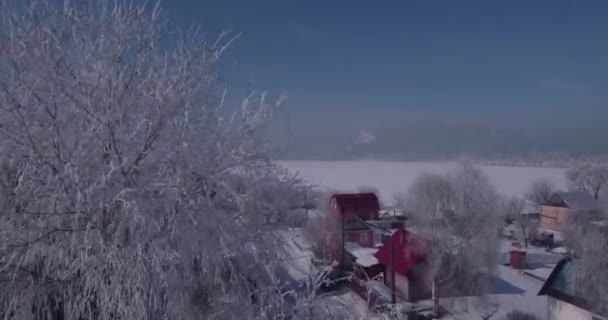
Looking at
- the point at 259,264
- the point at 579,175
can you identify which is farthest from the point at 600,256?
the point at 579,175

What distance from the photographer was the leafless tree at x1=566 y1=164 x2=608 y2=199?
4072 centimetres

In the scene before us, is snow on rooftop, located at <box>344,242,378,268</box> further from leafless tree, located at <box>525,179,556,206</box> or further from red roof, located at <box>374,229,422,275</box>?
leafless tree, located at <box>525,179,556,206</box>

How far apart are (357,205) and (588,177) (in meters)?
27.9

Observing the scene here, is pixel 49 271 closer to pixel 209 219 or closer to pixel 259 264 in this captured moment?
pixel 209 219

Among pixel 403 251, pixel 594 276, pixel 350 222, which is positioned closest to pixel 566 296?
pixel 594 276

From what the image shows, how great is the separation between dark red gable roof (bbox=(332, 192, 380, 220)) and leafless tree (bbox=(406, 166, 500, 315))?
13.4ft

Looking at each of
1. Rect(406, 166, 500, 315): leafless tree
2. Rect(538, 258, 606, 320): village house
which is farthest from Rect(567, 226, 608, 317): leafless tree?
Rect(406, 166, 500, 315): leafless tree

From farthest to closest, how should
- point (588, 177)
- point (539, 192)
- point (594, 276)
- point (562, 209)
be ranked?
point (588, 177)
point (539, 192)
point (562, 209)
point (594, 276)

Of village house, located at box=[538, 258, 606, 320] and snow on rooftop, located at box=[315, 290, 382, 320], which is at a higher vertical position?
snow on rooftop, located at box=[315, 290, 382, 320]

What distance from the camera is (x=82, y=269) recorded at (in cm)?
290

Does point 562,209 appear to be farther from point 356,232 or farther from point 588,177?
point 356,232

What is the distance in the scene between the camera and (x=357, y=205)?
27.6 m

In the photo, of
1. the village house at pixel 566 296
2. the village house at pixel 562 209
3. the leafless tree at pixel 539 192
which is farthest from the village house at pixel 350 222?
the leafless tree at pixel 539 192

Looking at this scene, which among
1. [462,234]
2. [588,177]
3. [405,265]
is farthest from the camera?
[588,177]
